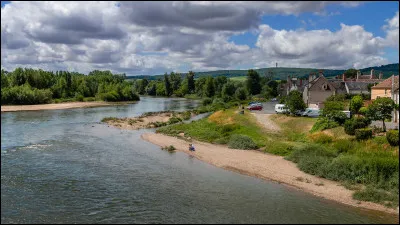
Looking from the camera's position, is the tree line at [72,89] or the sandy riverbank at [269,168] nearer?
the sandy riverbank at [269,168]

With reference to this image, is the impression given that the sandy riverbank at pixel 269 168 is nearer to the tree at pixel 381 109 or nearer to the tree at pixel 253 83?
the tree at pixel 381 109

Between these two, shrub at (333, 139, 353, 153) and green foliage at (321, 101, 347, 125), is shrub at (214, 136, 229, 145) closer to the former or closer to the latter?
green foliage at (321, 101, 347, 125)

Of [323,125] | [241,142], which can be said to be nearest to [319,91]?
[323,125]

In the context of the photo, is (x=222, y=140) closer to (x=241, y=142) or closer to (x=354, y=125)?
(x=241, y=142)

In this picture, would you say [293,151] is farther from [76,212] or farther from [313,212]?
[76,212]

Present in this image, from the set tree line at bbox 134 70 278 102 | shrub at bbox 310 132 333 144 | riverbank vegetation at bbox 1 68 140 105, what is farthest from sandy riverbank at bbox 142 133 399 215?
tree line at bbox 134 70 278 102

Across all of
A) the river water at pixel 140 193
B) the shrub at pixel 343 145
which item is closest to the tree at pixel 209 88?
the river water at pixel 140 193

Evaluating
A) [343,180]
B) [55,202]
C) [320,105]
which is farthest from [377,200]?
[320,105]
